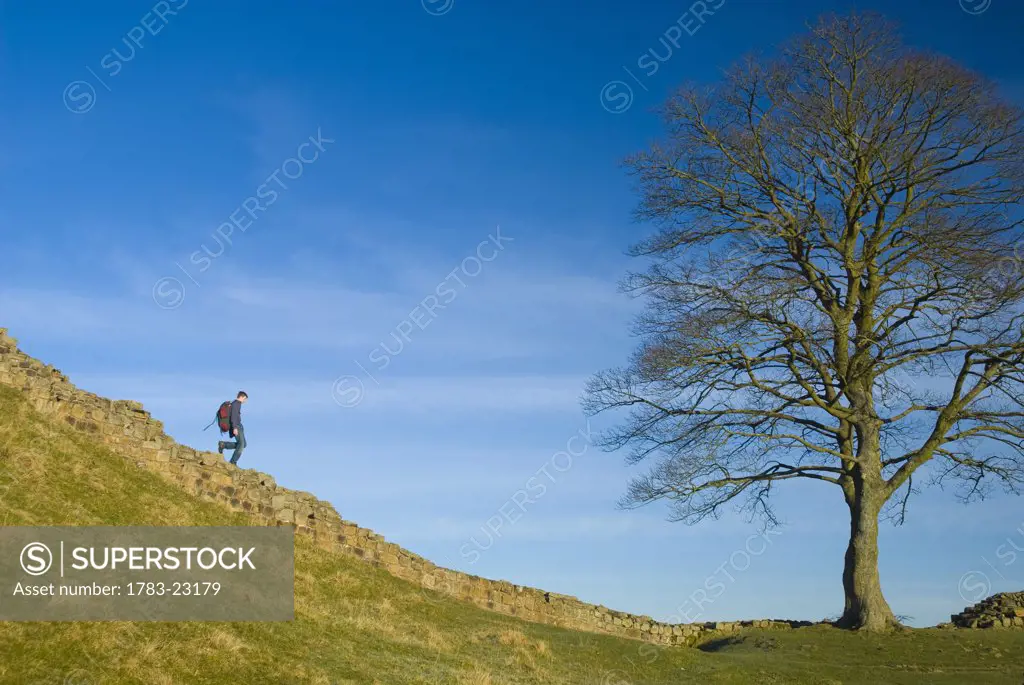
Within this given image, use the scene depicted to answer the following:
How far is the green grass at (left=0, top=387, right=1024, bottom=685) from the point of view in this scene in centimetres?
1059

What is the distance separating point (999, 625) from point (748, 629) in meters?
5.65

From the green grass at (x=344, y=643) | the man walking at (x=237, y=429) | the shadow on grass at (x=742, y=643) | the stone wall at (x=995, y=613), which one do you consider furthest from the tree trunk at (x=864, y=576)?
the man walking at (x=237, y=429)

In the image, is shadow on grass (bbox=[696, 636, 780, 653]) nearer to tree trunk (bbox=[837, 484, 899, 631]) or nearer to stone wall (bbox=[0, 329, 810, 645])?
stone wall (bbox=[0, 329, 810, 645])

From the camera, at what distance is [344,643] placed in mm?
13320

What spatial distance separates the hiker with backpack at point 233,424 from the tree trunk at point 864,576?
1369 cm

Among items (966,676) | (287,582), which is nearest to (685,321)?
(966,676)

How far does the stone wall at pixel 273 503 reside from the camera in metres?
19.1

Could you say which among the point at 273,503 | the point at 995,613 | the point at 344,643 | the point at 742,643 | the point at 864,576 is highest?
the point at 273,503

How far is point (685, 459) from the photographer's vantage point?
60.1 ft

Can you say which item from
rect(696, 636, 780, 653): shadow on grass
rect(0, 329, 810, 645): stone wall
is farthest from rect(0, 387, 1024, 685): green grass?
rect(0, 329, 810, 645): stone wall

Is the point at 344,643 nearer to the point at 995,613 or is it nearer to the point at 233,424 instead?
the point at 233,424

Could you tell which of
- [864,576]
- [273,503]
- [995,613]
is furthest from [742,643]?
[273,503]

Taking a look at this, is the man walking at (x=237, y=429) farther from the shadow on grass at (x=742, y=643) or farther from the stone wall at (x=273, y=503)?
the shadow on grass at (x=742, y=643)

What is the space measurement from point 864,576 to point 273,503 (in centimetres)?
1287
